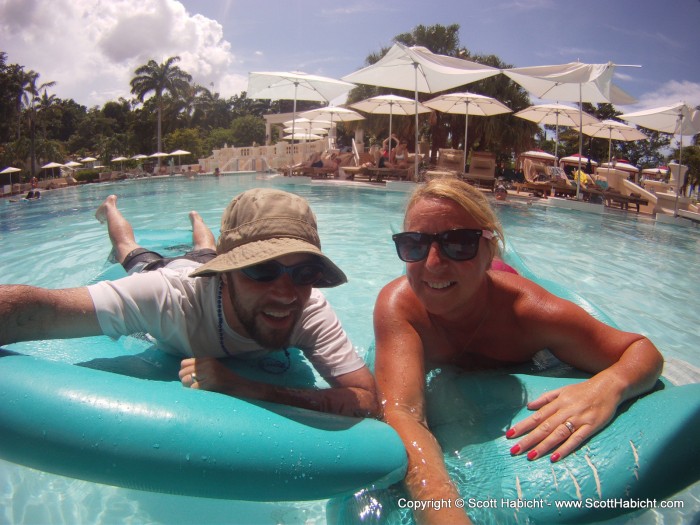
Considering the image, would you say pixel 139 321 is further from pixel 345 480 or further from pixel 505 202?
pixel 505 202

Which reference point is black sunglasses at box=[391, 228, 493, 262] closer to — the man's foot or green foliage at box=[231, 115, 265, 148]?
the man's foot

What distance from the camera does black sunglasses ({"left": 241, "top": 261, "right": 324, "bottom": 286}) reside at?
5.34 feet

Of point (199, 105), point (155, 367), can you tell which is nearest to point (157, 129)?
point (199, 105)

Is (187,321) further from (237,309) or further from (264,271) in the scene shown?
(264,271)

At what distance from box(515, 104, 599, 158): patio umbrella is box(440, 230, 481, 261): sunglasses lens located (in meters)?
16.1

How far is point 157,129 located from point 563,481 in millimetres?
48922

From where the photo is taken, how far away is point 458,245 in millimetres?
1813

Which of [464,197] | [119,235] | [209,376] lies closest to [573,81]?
[119,235]

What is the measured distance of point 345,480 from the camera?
1.32 m

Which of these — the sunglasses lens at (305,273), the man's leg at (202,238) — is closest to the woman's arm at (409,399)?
the sunglasses lens at (305,273)

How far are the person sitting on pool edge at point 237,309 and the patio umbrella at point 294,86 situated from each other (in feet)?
48.9

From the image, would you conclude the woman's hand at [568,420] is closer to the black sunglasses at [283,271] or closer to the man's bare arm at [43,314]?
the black sunglasses at [283,271]

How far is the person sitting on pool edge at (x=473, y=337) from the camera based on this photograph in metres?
1.53

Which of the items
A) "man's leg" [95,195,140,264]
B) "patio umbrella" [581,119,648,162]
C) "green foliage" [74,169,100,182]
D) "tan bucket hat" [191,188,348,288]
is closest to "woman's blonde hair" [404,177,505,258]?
"tan bucket hat" [191,188,348,288]
